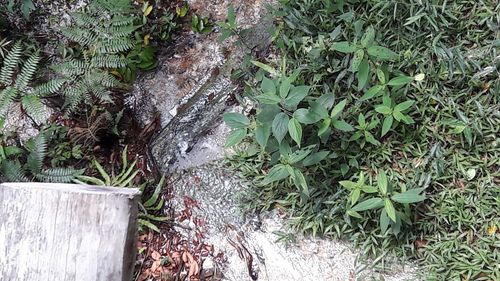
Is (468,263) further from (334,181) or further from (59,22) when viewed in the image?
(59,22)

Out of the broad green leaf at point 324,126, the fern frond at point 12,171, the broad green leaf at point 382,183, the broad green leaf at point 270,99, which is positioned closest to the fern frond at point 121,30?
the fern frond at point 12,171

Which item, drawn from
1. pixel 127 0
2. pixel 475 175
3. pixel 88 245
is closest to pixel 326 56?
pixel 475 175

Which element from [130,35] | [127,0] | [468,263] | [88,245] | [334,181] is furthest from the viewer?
[130,35]

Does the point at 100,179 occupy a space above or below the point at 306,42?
below

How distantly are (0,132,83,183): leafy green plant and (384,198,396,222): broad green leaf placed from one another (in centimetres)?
252

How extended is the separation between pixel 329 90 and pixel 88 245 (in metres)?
2.10

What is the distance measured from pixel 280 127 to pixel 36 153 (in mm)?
2184

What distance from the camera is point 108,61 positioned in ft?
12.9

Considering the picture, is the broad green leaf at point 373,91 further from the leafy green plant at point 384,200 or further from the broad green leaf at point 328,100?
the leafy green plant at point 384,200

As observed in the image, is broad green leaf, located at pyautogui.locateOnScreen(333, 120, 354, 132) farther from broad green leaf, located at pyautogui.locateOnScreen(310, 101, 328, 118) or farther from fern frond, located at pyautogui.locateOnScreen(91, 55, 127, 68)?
fern frond, located at pyautogui.locateOnScreen(91, 55, 127, 68)

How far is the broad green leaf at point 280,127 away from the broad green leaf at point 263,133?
78 mm

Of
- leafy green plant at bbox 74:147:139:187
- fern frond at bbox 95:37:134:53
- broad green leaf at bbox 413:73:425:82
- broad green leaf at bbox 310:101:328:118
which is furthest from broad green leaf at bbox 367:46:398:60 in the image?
leafy green plant at bbox 74:147:139:187

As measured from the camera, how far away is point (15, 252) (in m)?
2.34

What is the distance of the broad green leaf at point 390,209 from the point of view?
2.86m
